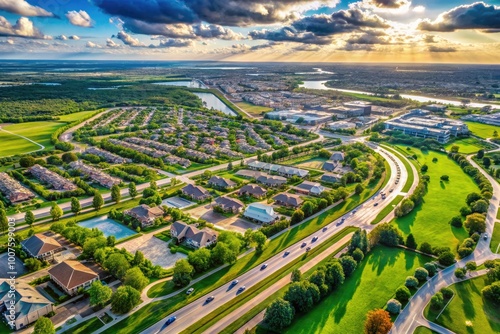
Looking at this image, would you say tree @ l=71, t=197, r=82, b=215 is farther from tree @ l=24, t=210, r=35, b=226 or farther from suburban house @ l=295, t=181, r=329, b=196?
suburban house @ l=295, t=181, r=329, b=196

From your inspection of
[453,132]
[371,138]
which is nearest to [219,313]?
[371,138]

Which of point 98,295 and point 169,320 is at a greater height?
point 98,295

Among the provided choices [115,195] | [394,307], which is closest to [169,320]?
[394,307]

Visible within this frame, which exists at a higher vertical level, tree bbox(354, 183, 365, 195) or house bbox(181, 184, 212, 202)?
tree bbox(354, 183, 365, 195)

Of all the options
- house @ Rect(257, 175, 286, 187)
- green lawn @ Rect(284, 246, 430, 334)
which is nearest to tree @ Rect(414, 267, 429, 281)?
green lawn @ Rect(284, 246, 430, 334)

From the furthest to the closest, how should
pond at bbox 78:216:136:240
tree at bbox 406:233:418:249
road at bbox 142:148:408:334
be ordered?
1. pond at bbox 78:216:136:240
2. tree at bbox 406:233:418:249
3. road at bbox 142:148:408:334

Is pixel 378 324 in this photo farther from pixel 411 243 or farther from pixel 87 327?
pixel 87 327

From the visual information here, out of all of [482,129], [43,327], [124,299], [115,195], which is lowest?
[115,195]
